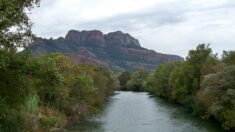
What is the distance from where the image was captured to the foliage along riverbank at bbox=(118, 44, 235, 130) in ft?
172

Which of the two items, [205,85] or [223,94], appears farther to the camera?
[205,85]

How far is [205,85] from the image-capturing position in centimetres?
6275

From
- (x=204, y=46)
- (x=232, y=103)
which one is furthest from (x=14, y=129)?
(x=204, y=46)

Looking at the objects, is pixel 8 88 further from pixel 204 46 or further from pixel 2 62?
pixel 204 46

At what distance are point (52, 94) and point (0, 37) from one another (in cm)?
4015

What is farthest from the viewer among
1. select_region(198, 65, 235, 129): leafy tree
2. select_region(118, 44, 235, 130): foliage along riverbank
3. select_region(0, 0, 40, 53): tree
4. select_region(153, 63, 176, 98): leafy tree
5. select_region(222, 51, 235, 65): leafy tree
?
select_region(153, 63, 176, 98): leafy tree

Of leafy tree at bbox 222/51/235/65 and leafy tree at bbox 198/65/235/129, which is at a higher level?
leafy tree at bbox 222/51/235/65

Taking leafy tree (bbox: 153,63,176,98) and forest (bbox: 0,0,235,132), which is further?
leafy tree (bbox: 153,63,176,98)

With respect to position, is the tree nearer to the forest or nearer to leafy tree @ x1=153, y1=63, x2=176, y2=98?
the forest

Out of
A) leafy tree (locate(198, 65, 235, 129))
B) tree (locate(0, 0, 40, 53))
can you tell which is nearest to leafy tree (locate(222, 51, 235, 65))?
leafy tree (locate(198, 65, 235, 129))

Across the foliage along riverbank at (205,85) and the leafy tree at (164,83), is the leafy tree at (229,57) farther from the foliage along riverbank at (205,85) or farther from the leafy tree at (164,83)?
the leafy tree at (164,83)

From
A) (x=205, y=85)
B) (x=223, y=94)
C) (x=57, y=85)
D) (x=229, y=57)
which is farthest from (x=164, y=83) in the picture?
(x=57, y=85)

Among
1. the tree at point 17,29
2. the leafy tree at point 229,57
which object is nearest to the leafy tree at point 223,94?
the leafy tree at point 229,57

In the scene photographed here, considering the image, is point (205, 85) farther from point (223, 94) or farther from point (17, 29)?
point (17, 29)
